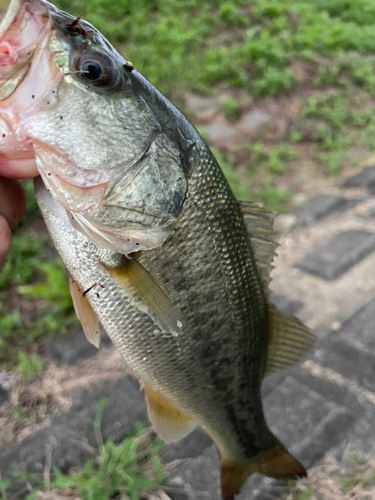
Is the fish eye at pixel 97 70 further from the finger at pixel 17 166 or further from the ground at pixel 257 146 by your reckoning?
the ground at pixel 257 146

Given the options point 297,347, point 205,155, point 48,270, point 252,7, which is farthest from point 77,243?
point 252,7

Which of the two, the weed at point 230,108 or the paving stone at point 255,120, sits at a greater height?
the weed at point 230,108

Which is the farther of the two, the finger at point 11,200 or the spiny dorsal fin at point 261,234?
the spiny dorsal fin at point 261,234

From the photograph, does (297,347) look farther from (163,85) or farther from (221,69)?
(221,69)

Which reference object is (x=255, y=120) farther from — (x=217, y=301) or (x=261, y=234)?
(x=217, y=301)

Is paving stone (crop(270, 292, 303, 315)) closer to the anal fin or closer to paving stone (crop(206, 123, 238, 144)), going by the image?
the anal fin

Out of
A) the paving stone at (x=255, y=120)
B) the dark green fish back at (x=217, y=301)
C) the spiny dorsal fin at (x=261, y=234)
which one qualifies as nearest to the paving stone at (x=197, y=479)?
the dark green fish back at (x=217, y=301)

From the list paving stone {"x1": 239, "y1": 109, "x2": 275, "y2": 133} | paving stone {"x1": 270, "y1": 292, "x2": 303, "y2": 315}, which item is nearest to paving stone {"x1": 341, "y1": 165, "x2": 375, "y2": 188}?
paving stone {"x1": 239, "y1": 109, "x2": 275, "y2": 133}
